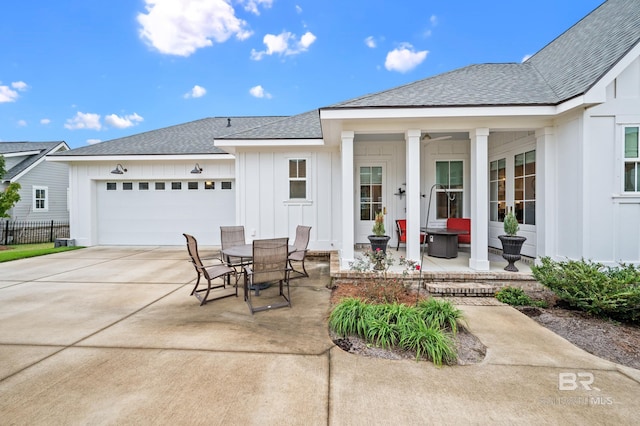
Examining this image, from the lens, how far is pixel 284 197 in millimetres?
7977

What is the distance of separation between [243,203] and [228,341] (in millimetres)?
5239

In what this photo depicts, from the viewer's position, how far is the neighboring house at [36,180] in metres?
13.8

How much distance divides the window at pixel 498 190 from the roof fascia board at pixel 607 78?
8.58 feet

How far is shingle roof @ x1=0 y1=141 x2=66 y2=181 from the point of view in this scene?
13.8 metres

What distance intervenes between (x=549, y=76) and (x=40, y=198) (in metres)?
21.7

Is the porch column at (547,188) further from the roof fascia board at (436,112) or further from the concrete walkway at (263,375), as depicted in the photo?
the concrete walkway at (263,375)

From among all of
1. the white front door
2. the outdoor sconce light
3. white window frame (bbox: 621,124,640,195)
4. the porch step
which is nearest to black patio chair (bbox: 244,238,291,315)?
the porch step

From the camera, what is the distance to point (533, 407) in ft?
6.75

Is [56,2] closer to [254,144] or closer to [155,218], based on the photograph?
[155,218]

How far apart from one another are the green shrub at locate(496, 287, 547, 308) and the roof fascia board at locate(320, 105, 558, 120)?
3.10 metres

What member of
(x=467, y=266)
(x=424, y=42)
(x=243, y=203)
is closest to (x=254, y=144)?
(x=243, y=203)

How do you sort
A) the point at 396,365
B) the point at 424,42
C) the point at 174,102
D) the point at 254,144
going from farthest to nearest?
the point at 174,102, the point at 424,42, the point at 254,144, the point at 396,365

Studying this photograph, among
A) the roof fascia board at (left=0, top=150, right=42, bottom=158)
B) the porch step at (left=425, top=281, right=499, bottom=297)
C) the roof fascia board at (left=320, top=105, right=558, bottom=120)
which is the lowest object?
the porch step at (left=425, top=281, right=499, bottom=297)

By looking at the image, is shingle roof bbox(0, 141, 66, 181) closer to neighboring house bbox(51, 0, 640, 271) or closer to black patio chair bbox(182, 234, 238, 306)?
neighboring house bbox(51, 0, 640, 271)
